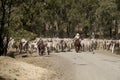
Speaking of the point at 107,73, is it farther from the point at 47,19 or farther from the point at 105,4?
the point at 47,19

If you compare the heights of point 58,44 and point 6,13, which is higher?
point 6,13

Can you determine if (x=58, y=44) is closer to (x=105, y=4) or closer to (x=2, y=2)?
(x=2, y=2)

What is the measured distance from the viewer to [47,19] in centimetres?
10181

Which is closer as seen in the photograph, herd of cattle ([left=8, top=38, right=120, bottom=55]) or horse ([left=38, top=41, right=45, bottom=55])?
horse ([left=38, top=41, right=45, bottom=55])

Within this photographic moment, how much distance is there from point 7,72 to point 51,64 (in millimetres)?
9670

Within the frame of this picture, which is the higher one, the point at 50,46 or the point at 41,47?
the point at 41,47

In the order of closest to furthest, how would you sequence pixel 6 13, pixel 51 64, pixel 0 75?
pixel 0 75
pixel 51 64
pixel 6 13

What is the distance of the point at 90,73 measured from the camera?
26.1 m

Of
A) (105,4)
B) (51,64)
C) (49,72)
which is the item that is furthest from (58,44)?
(105,4)

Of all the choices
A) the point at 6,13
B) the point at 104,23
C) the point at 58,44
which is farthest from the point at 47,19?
the point at 6,13

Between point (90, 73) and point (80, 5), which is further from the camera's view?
point (80, 5)

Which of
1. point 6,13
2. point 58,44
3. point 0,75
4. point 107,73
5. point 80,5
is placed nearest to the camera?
point 0,75

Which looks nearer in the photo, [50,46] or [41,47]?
[41,47]

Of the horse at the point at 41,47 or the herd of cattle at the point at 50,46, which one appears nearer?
the horse at the point at 41,47
